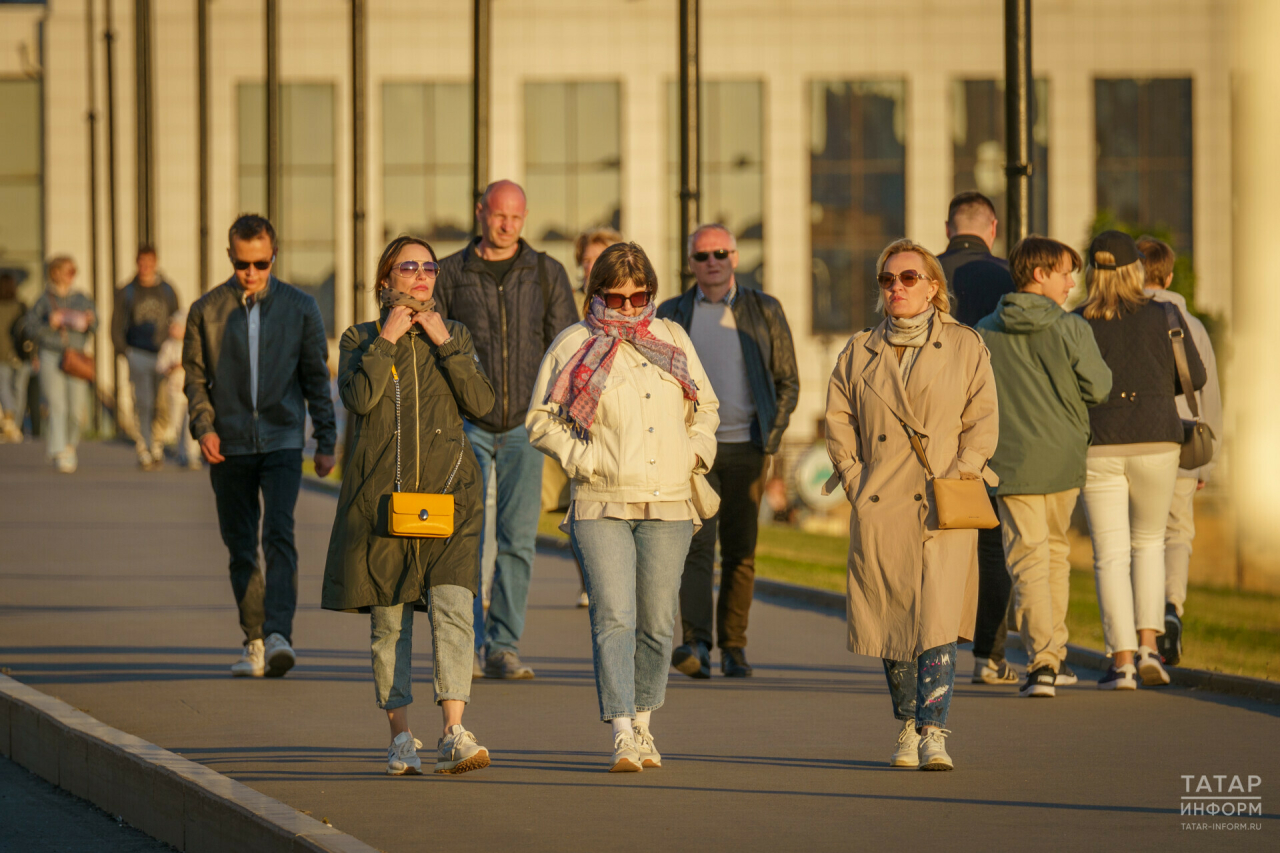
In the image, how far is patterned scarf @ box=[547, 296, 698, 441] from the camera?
7184 millimetres

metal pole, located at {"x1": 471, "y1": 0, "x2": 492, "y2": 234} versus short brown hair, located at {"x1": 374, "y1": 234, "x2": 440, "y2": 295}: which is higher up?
metal pole, located at {"x1": 471, "y1": 0, "x2": 492, "y2": 234}

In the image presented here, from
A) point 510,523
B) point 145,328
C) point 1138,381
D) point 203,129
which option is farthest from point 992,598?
point 203,129

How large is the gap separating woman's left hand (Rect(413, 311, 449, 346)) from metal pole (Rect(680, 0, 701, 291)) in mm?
8953

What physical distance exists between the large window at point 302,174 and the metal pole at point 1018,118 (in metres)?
39.7

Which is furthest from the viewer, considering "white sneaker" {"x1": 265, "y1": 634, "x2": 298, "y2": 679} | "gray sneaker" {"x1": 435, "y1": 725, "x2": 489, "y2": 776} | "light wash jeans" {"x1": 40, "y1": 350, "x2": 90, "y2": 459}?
"light wash jeans" {"x1": 40, "y1": 350, "x2": 90, "y2": 459}

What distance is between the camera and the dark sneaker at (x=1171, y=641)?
32.4 feet

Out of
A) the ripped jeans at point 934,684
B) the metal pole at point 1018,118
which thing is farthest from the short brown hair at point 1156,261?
the ripped jeans at point 934,684

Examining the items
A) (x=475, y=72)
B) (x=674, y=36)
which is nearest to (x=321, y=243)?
(x=674, y=36)

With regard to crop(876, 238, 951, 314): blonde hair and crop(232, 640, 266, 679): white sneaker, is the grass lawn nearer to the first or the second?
crop(232, 640, 266, 679): white sneaker

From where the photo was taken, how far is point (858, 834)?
6.10 metres

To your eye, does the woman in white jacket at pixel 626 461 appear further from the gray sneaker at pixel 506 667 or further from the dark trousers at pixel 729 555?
the dark trousers at pixel 729 555

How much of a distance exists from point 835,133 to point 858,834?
4592cm

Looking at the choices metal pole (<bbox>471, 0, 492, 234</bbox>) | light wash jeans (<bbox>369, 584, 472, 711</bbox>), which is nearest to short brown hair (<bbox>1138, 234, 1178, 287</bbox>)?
light wash jeans (<bbox>369, 584, 472, 711</bbox>)

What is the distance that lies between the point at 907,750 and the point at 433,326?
7.21ft
